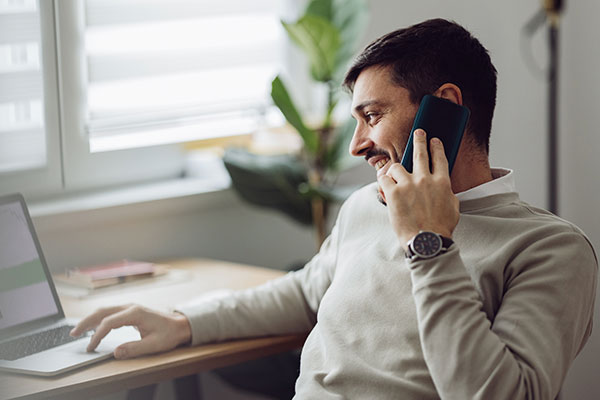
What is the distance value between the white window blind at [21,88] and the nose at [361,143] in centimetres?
108

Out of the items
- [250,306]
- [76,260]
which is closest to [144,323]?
[250,306]

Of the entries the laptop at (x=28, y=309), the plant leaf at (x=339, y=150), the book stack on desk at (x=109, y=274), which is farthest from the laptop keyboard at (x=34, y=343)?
the plant leaf at (x=339, y=150)

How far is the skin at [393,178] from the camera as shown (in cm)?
114

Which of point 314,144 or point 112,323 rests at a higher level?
point 314,144

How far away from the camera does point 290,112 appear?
2.05 m

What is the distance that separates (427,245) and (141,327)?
0.59 meters

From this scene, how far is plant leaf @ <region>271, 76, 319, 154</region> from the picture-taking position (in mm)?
2008

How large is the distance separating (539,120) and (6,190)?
1389 mm

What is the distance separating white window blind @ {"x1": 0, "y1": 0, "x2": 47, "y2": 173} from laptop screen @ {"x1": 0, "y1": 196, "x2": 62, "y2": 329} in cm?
55

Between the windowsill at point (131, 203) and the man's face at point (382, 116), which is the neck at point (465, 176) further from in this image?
the windowsill at point (131, 203)

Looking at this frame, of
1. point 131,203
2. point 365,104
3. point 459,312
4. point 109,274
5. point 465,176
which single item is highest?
point 365,104

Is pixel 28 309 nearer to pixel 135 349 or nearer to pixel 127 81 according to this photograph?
pixel 135 349

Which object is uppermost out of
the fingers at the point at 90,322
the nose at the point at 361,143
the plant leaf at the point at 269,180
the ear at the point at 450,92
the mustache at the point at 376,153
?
the ear at the point at 450,92

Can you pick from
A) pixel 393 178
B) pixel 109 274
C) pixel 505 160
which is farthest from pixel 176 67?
pixel 393 178
